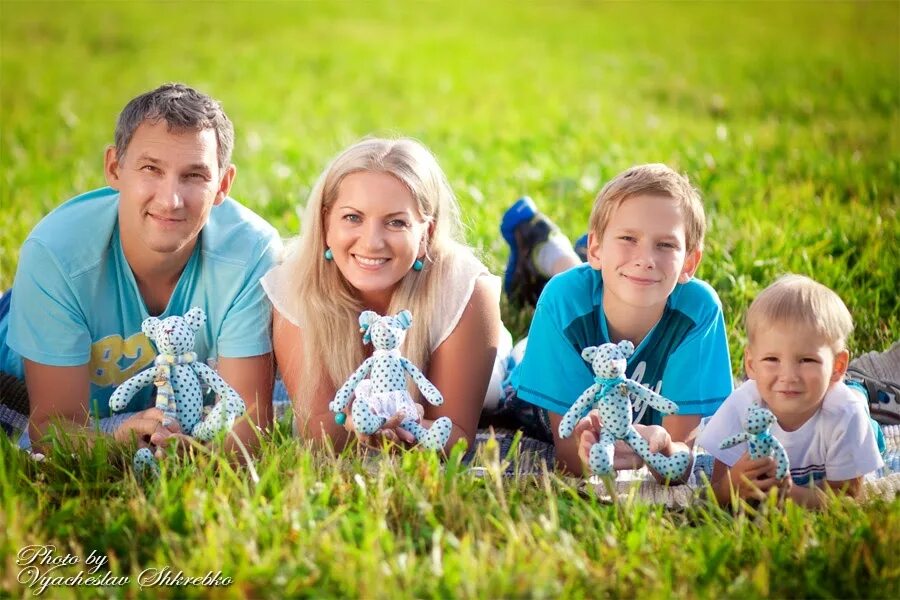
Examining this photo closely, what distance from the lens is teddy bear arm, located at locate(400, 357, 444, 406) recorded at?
3.14 meters

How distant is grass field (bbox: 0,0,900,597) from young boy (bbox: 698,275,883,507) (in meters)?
0.15

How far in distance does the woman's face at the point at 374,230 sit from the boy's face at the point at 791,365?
45.1 inches

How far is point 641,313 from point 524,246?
1.43 meters

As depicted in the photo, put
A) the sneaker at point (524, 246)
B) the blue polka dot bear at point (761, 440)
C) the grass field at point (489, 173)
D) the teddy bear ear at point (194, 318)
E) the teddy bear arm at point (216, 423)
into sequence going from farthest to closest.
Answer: the sneaker at point (524, 246)
the teddy bear ear at point (194, 318)
the teddy bear arm at point (216, 423)
the blue polka dot bear at point (761, 440)
the grass field at point (489, 173)

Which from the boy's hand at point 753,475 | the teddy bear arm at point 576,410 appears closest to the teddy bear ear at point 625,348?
the teddy bear arm at point 576,410

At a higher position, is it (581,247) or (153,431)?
(581,247)

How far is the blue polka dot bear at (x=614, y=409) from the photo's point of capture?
302 cm

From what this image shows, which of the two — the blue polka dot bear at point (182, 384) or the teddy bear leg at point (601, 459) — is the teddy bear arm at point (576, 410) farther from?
the blue polka dot bear at point (182, 384)

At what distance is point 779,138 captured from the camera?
7.38m

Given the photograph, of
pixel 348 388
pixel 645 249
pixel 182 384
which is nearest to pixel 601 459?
pixel 645 249

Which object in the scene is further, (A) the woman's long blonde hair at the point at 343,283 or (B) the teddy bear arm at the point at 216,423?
(A) the woman's long blonde hair at the point at 343,283

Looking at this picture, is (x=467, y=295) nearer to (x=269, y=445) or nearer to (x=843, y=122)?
(x=269, y=445)

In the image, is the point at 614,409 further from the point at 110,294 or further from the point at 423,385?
the point at 110,294

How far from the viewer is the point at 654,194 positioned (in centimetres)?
330
